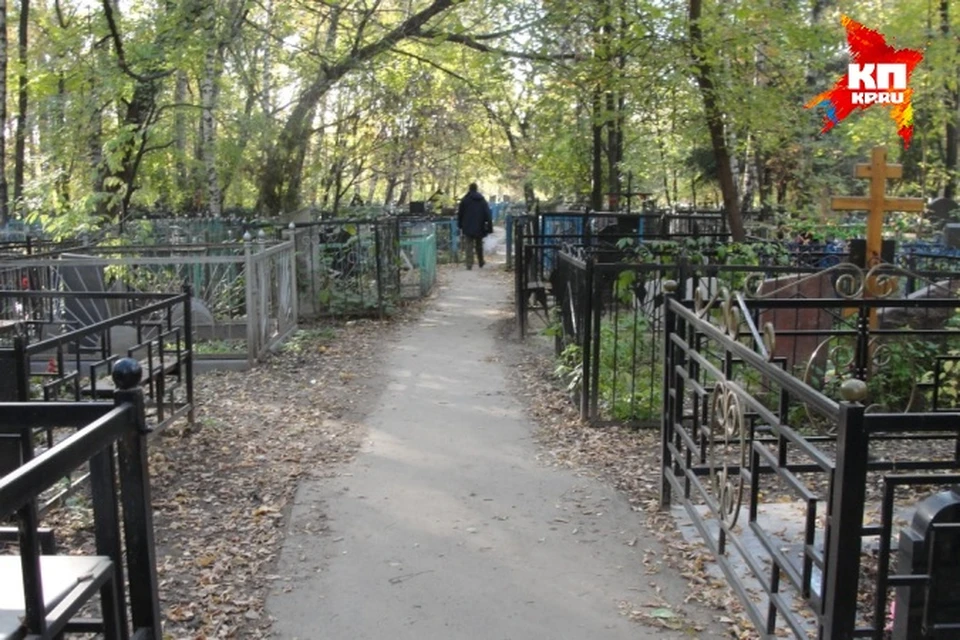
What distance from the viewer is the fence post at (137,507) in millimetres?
2281

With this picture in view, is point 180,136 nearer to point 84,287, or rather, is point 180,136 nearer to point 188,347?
point 84,287

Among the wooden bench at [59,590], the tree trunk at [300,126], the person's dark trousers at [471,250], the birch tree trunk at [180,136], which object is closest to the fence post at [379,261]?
the tree trunk at [300,126]

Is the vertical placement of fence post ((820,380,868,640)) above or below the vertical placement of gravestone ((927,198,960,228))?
below

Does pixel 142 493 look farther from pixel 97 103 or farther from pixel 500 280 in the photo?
pixel 500 280

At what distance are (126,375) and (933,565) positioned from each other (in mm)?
2260

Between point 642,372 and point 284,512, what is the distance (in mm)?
3791

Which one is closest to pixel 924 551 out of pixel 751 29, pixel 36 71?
pixel 751 29

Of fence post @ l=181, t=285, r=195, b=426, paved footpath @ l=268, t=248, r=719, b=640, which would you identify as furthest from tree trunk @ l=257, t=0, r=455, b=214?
paved footpath @ l=268, t=248, r=719, b=640

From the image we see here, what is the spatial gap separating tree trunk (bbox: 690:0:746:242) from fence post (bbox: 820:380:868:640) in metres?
7.96

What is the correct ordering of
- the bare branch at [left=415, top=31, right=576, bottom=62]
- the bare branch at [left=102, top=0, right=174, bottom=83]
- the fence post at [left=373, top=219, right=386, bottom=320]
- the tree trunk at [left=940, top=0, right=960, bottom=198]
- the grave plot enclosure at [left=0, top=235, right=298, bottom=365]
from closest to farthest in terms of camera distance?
1. the grave plot enclosure at [left=0, top=235, right=298, bottom=365]
2. the bare branch at [left=102, top=0, right=174, bottom=83]
3. the fence post at [left=373, top=219, right=386, bottom=320]
4. the bare branch at [left=415, top=31, right=576, bottom=62]
5. the tree trunk at [left=940, top=0, right=960, bottom=198]

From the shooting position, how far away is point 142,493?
231 centimetres

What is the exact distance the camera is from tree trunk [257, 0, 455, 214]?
14109 millimetres

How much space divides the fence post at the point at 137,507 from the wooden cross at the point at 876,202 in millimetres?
6477

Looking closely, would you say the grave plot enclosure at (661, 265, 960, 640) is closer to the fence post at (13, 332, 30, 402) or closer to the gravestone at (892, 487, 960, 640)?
the gravestone at (892, 487, 960, 640)
